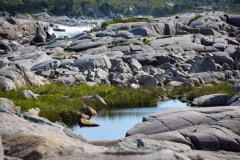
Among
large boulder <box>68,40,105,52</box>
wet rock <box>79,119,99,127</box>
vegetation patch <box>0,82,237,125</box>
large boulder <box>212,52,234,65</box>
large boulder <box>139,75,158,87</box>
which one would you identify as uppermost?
wet rock <box>79,119,99,127</box>

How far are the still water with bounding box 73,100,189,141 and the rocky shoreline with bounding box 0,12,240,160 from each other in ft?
7.41

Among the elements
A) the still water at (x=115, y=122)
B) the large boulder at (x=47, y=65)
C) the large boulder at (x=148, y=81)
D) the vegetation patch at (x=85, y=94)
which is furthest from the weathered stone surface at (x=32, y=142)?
the large boulder at (x=47, y=65)

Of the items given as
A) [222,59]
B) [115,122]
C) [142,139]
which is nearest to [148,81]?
[222,59]

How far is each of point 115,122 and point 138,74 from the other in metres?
18.8

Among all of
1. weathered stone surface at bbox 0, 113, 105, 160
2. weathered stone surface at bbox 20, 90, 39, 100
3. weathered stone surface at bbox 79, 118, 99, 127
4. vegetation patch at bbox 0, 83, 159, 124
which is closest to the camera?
weathered stone surface at bbox 0, 113, 105, 160

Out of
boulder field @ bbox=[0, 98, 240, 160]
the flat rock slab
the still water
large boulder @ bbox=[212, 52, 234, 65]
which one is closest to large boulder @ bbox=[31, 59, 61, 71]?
large boulder @ bbox=[212, 52, 234, 65]

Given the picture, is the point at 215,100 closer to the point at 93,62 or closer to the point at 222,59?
the point at 93,62

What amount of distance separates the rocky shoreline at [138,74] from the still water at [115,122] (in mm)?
2257

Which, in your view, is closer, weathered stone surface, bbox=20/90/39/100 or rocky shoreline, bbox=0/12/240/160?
rocky shoreline, bbox=0/12/240/160

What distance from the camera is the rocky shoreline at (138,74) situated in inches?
430

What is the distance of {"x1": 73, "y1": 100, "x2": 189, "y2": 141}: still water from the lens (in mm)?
23953

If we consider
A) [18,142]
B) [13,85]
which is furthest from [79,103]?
[18,142]

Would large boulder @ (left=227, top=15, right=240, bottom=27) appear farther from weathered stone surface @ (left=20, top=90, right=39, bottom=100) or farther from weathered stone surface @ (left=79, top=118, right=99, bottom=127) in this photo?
weathered stone surface @ (left=79, top=118, right=99, bottom=127)

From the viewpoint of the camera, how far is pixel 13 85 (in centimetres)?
3625
